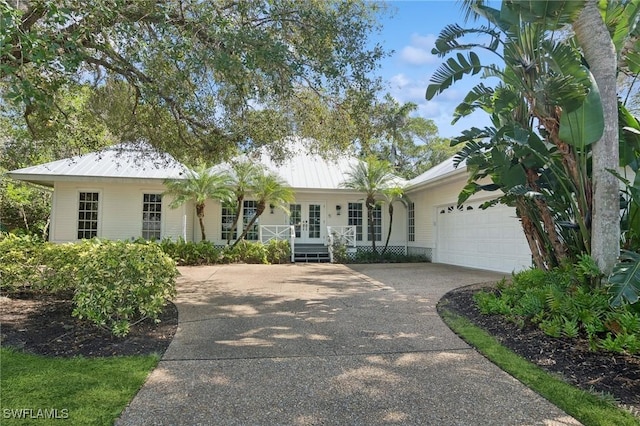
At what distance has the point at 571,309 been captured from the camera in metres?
4.75

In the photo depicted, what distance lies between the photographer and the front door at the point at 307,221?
17.2m

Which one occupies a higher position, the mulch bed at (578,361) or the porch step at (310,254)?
the porch step at (310,254)

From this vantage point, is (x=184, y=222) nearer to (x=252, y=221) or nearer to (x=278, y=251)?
(x=252, y=221)

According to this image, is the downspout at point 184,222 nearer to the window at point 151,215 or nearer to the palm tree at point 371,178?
the window at point 151,215

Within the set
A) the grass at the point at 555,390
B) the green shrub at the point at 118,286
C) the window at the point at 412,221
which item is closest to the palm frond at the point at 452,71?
the grass at the point at 555,390

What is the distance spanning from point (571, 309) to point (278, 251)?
11.6 meters

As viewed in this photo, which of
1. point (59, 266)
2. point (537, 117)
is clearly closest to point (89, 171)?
point (59, 266)

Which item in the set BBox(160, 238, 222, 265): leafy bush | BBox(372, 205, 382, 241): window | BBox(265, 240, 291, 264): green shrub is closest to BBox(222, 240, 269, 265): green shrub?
BBox(265, 240, 291, 264): green shrub

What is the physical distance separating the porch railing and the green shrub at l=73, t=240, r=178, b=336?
10817mm

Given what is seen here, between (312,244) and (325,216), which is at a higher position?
(325,216)

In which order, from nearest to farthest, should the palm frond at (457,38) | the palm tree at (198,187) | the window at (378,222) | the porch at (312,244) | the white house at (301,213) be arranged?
the palm frond at (457,38)
the white house at (301,213)
the palm tree at (198,187)
the porch at (312,244)
the window at (378,222)

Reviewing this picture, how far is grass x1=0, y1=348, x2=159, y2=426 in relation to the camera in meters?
2.96

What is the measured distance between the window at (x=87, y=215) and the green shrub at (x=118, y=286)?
11.4 metres

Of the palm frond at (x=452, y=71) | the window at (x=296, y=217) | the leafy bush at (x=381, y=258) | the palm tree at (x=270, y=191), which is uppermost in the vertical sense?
the palm frond at (x=452, y=71)
